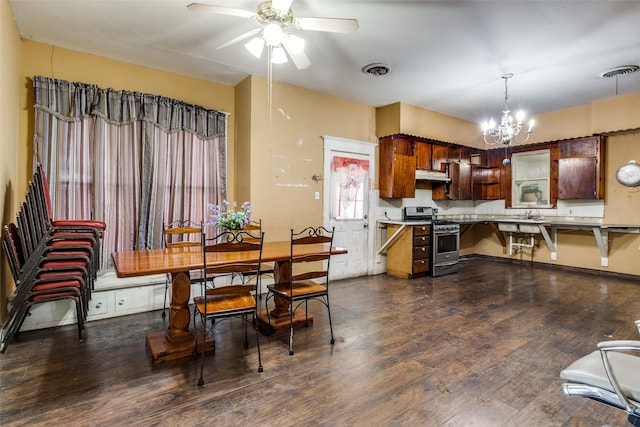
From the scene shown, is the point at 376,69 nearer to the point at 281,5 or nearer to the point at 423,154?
the point at 281,5

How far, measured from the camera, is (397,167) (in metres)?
5.41

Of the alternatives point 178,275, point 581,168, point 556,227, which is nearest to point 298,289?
point 178,275

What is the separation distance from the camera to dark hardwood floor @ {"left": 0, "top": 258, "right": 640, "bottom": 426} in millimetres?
1860

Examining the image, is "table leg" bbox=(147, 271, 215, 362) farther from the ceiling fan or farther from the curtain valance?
the curtain valance

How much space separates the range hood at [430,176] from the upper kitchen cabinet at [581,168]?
74.4 inches

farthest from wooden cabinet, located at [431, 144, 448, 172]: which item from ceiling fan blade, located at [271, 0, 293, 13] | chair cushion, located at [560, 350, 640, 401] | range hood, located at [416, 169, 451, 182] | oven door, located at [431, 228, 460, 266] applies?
chair cushion, located at [560, 350, 640, 401]

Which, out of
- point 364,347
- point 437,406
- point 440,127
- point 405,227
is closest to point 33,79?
point 364,347

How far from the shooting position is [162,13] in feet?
9.48

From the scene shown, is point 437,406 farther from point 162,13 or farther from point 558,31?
point 162,13

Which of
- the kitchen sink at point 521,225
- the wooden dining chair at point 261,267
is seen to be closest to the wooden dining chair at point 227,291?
the wooden dining chair at point 261,267

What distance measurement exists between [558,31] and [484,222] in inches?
154

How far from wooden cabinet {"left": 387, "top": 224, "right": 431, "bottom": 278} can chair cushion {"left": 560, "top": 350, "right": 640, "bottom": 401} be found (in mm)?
3539

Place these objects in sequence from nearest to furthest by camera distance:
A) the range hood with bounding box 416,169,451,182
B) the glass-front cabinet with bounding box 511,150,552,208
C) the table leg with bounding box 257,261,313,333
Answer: the table leg with bounding box 257,261,313,333 → the range hood with bounding box 416,169,451,182 → the glass-front cabinet with bounding box 511,150,552,208

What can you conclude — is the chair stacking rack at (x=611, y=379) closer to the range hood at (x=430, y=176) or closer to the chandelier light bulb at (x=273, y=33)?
the chandelier light bulb at (x=273, y=33)
